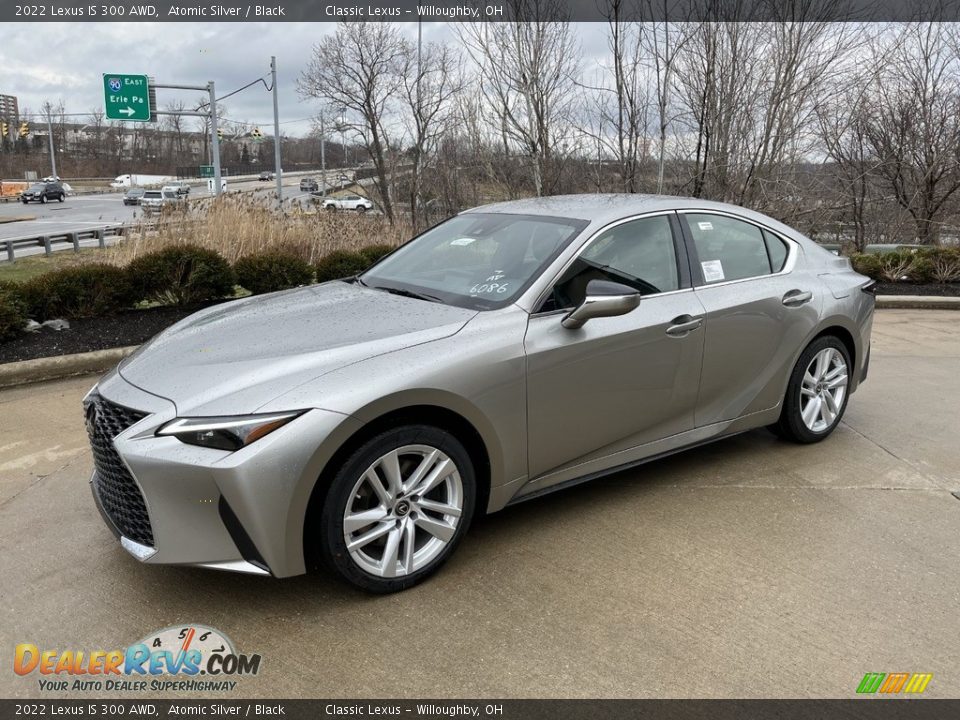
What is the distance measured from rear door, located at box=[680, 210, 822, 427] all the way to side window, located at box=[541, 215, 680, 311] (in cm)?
17

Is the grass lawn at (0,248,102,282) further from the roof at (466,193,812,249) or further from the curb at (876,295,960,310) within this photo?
the curb at (876,295,960,310)

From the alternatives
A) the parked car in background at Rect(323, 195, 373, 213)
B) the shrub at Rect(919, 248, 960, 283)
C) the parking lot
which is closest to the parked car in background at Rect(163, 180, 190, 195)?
the parked car in background at Rect(323, 195, 373, 213)

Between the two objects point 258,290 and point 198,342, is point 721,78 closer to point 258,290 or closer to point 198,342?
point 258,290

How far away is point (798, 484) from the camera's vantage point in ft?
13.6

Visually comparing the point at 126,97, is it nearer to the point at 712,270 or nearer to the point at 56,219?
the point at 56,219

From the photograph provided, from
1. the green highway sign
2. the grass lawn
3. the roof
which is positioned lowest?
the grass lawn

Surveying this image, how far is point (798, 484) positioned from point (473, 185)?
43.6 feet

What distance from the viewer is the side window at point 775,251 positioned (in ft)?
14.6

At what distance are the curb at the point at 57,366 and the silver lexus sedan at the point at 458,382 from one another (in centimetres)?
315

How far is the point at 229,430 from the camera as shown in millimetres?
2627

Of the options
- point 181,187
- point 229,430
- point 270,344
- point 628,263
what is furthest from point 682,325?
point 181,187

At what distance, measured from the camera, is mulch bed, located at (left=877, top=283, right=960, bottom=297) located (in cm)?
1037
